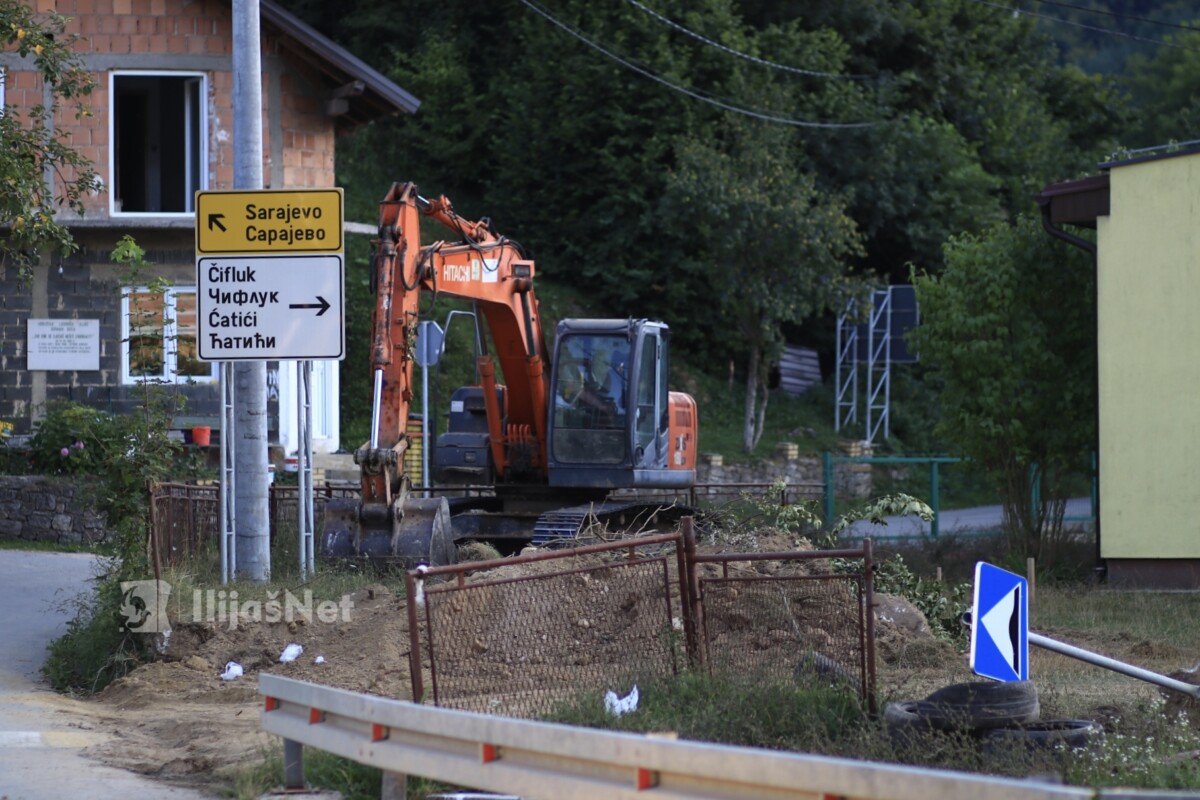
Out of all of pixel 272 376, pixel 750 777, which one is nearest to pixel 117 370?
pixel 272 376

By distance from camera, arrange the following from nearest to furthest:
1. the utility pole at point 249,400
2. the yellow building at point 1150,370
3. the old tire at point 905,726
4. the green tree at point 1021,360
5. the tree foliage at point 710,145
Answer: the old tire at point 905,726 → the utility pole at point 249,400 → the yellow building at point 1150,370 → the green tree at point 1021,360 → the tree foliage at point 710,145

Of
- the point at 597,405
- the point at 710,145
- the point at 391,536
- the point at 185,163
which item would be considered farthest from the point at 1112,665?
the point at 710,145

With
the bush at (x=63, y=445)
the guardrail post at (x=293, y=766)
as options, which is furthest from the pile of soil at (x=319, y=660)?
the bush at (x=63, y=445)

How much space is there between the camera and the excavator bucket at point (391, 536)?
46.0 feet

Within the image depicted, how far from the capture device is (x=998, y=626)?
7.75 m

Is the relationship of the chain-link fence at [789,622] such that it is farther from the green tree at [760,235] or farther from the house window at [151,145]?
the green tree at [760,235]

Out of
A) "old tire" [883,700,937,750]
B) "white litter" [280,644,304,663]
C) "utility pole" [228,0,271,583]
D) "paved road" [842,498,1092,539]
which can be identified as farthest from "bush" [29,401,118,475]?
"old tire" [883,700,937,750]

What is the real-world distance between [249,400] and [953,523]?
17487mm

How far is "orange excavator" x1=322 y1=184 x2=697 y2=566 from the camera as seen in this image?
48.1ft

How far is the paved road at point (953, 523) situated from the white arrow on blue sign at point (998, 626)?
14482mm

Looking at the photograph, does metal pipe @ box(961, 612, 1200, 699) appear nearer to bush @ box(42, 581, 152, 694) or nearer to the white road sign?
the white road sign

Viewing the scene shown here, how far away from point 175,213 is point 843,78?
19.4 metres

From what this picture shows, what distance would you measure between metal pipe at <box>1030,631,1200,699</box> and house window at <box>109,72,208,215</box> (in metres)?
20.7

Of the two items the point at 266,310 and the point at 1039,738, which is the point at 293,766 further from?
the point at 266,310
